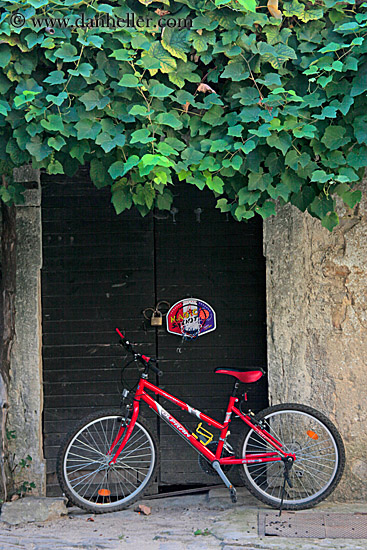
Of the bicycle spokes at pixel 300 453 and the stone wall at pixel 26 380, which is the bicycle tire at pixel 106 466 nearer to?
the stone wall at pixel 26 380

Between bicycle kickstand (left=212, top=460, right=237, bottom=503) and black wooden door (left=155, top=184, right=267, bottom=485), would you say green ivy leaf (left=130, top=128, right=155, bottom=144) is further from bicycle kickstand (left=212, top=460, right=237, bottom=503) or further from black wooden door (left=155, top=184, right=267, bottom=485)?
bicycle kickstand (left=212, top=460, right=237, bottom=503)

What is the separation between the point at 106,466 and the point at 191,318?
132 centimetres

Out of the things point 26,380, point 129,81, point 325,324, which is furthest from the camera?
point 26,380

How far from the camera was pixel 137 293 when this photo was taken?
5.06 meters

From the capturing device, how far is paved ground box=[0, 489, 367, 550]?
3912 millimetres

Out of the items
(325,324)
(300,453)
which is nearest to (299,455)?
(300,453)

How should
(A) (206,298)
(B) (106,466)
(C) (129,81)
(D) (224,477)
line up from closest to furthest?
1. (C) (129,81)
2. (D) (224,477)
3. (B) (106,466)
4. (A) (206,298)

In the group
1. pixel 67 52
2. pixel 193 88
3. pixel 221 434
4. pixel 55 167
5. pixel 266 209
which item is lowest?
pixel 221 434

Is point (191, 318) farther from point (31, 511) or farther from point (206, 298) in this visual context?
point (31, 511)

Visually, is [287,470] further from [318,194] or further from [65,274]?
[65,274]

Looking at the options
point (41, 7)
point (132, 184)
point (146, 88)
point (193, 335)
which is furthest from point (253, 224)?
point (41, 7)

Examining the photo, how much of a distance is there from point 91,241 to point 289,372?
1890mm

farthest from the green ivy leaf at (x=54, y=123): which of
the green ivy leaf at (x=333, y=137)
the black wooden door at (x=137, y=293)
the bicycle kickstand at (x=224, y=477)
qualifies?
the bicycle kickstand at (x=224, y=477)

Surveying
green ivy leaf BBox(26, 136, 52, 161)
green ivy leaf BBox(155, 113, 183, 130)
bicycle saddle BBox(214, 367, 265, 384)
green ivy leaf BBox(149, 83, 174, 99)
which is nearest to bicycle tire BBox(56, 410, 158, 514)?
bicycle saddle BBox(214, 367, 265, 384)
